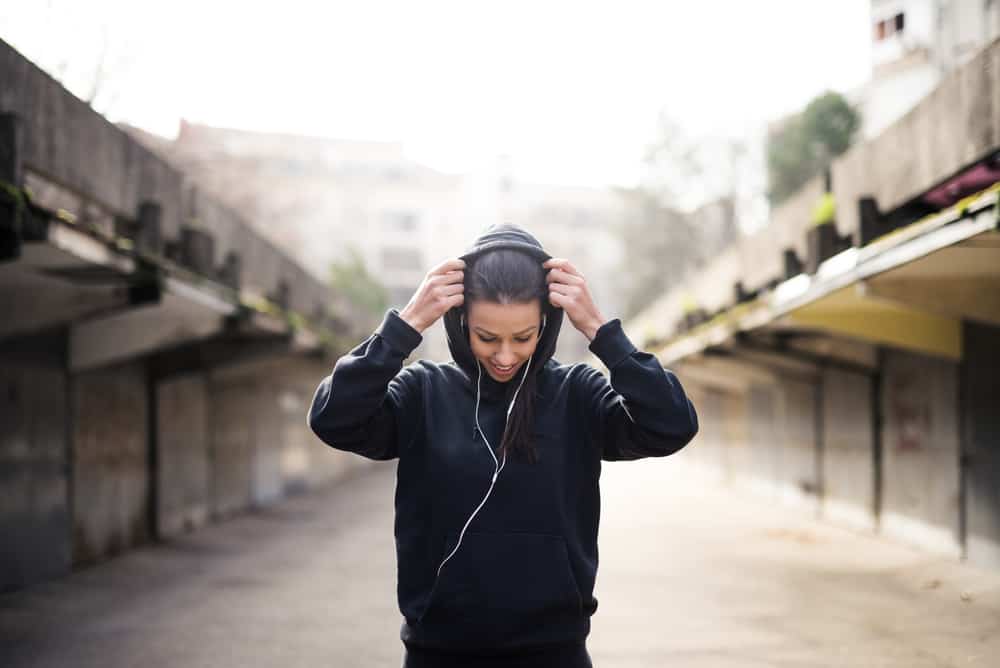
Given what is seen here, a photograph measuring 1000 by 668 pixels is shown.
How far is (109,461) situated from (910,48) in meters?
24.6

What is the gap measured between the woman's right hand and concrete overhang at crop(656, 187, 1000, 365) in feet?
12.7

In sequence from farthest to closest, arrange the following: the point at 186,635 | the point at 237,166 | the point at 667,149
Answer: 1. the point at 667,149
2. the point at 237,166
3. the point at 186,635

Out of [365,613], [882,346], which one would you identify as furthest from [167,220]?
[882,346]

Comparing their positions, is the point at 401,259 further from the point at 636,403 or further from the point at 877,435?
the point at 636,403

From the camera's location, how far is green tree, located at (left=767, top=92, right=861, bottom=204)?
32.0m

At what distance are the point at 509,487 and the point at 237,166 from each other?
3595cm

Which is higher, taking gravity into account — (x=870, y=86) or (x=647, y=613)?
(x=870, y=86)

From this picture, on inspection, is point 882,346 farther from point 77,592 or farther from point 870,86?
point 870,86

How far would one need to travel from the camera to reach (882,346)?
11555 mm

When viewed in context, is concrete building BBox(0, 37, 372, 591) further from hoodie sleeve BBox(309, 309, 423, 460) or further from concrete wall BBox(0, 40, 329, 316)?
hoodie sleeve BBox(309, 309, 423, 460)

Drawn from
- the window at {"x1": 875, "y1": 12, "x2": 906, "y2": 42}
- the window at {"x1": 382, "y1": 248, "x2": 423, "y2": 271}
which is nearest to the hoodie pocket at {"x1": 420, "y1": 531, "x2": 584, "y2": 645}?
the window at {"x1": 875, "y1": 12, "x2": 906, "y2": 42}

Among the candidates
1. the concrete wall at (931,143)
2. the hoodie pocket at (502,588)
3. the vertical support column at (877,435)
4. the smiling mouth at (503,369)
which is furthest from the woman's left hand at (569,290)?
the vertical support column at (877,435)

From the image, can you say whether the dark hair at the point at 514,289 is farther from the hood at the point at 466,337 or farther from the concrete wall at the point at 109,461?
the concrete wall at the point at 109,461

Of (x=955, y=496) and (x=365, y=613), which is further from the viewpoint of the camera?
(x=955, y=496)
